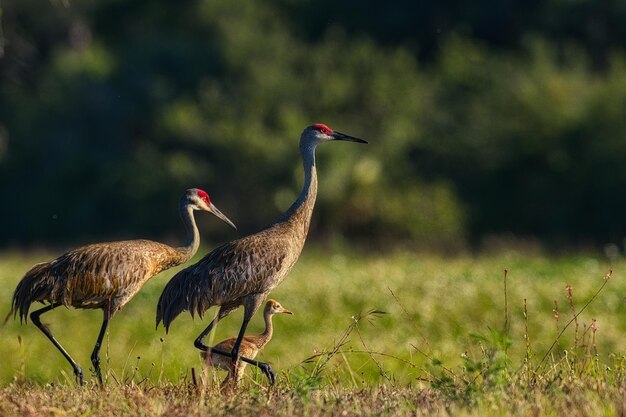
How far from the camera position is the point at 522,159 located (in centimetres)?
3834

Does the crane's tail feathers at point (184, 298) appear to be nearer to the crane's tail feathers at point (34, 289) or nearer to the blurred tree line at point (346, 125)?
the crane's tail feathers at point (34, 289)

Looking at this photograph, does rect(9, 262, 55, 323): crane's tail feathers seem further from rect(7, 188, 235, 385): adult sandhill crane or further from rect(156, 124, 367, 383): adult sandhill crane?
rect(156, 124, 367, 383): adult sandhill crane

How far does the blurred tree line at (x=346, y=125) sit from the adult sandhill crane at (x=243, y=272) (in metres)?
27.6

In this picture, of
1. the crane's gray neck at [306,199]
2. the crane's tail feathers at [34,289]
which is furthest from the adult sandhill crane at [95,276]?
the crane's gray neck at [306,199]

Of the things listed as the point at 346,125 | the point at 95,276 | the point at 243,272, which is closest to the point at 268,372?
the point at 243,272

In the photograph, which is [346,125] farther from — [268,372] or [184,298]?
[268,372]

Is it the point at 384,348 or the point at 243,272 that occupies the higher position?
the point at 243,272

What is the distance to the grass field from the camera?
6457 millimetres

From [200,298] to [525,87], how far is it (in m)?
30.6

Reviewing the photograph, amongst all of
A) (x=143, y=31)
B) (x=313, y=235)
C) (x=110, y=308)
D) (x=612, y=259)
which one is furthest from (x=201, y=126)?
(x=110, y=308)

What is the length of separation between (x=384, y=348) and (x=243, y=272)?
17.7 feet

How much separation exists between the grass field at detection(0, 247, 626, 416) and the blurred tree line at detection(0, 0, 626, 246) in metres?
11.0

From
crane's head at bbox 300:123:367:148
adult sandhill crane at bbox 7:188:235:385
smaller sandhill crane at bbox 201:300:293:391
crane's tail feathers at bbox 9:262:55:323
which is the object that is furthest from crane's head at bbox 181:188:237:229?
crane's tail feathers at bbox 9:262:55:323

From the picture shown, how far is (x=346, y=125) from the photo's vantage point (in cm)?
4072
